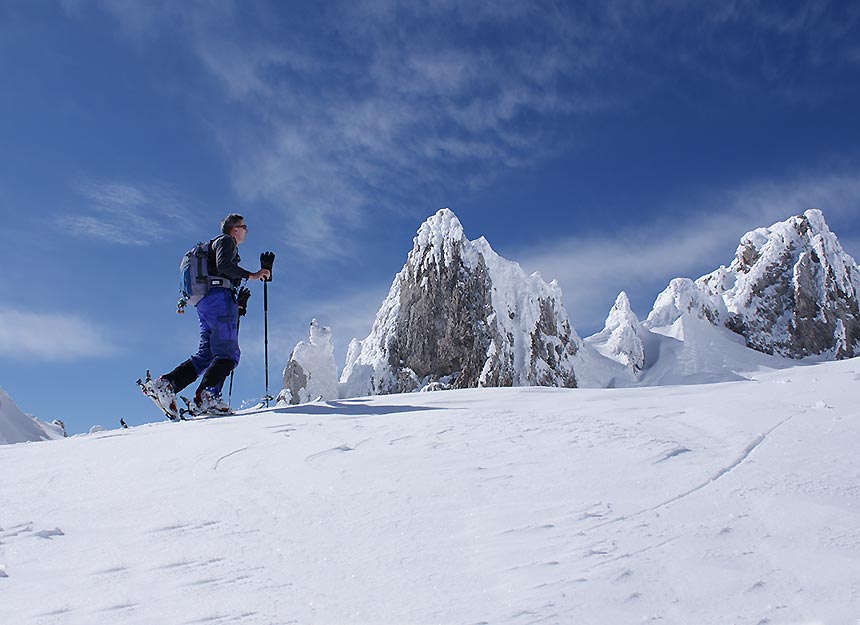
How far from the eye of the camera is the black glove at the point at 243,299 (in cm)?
847

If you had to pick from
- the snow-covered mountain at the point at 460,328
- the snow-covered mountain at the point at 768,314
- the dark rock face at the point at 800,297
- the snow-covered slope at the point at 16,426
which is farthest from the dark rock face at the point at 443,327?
the dark rock face at the point at 800,297

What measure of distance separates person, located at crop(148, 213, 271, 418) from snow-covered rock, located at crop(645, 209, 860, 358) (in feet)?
204

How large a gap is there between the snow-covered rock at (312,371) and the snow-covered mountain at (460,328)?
7.44ft

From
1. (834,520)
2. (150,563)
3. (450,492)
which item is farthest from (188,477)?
(834,520)

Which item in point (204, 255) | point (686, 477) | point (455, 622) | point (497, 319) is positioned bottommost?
point (455, 622)

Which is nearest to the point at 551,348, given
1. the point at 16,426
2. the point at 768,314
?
the point at 768,314

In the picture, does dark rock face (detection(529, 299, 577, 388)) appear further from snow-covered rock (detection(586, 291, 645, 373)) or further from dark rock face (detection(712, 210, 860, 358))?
dark rock face (detection(712, 210, 860, 358))

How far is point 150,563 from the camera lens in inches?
110

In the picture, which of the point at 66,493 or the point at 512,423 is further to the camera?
the point at 512,423

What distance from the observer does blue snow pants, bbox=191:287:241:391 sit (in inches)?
322

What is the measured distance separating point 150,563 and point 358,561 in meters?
0.94

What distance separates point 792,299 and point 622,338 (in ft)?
63.8

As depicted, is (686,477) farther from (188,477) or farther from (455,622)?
(188,477)

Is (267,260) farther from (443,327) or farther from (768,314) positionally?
(768,314)
